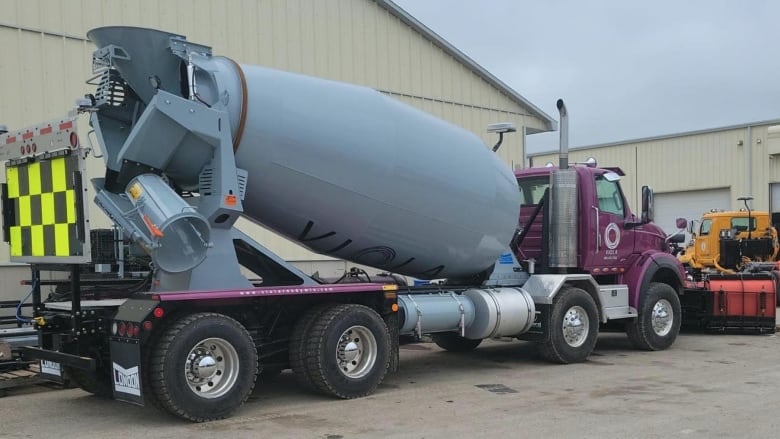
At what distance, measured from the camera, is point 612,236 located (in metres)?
11.3

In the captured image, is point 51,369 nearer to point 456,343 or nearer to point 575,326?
point 456,343

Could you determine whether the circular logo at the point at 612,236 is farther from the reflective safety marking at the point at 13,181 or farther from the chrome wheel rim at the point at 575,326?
A: the reflective safety marking at the point at 13,181

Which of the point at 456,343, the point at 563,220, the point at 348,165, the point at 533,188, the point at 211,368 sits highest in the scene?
the point at 348,165

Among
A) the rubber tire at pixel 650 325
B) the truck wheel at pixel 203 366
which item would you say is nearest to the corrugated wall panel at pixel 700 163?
the rubber tire at pixel 650 325

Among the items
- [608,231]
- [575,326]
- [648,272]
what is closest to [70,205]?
→ [575,326]

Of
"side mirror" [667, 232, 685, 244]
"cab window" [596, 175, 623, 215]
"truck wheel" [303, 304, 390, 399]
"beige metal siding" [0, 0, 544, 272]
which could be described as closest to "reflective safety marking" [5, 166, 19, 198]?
"beige metal siding" [0, 0, 544, 272]

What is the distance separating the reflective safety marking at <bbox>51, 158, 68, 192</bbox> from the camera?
6992 mm

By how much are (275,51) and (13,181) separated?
7.87 metres

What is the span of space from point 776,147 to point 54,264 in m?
29.2

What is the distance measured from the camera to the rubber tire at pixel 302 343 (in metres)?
7.71

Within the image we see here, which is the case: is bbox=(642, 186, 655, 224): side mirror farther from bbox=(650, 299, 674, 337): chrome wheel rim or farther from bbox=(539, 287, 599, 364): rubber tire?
bbox=(539, 287, 599, 364): rubber tire

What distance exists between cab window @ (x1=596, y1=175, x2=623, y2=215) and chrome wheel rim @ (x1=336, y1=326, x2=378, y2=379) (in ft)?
15.6

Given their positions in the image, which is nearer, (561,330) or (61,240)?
(61,240)

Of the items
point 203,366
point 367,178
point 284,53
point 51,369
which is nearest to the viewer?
point 203,366
